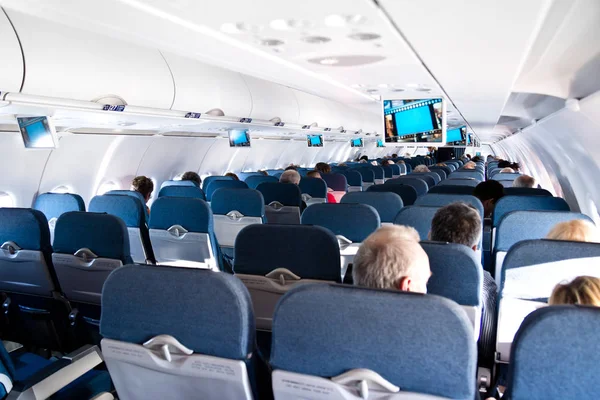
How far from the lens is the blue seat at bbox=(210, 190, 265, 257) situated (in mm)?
5641

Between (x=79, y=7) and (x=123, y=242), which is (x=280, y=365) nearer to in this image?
(x=123, y=242)

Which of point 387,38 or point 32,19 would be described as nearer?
point 32,19

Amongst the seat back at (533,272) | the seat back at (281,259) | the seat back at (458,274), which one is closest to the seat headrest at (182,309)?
the seat back at (281,259)

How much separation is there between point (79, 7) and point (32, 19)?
0.62 metres

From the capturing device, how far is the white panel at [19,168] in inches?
251

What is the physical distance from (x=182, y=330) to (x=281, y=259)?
116 centimetres

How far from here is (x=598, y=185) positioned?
7.68 m

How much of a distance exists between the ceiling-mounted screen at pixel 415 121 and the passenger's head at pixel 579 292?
233 inches

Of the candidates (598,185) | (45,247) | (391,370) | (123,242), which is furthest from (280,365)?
(598,185)

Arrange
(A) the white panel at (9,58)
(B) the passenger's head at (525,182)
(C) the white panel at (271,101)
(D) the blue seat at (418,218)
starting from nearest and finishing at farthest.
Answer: (A) the white panel at (9,58) → (D) the blue seat at (418,218) → (B) the passenger's head at (525,182) → (C) the white panel at (271,101)

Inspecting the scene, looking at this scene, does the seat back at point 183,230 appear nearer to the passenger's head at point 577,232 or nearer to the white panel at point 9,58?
the white panel at point 9,58

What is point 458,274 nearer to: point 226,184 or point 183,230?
point 183,230

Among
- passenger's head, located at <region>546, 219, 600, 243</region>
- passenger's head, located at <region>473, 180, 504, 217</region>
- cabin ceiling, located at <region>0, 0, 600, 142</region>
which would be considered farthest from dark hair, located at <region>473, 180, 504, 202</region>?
passenger's head, located at <region>546, 219, 600, 243</region>

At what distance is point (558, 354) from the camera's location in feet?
4.50
